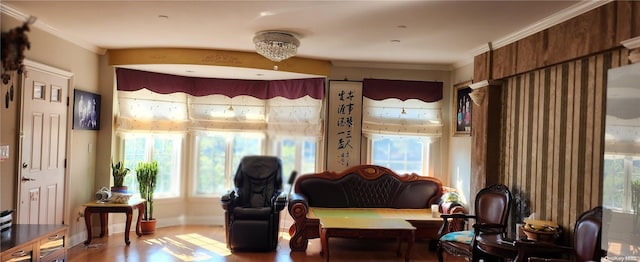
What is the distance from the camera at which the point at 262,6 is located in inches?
129

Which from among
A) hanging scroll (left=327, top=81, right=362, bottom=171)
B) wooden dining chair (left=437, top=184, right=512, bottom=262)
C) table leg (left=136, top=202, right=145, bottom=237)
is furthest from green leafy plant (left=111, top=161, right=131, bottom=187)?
wooden dining chair (left=437, top=184, right=512, bottom=262)

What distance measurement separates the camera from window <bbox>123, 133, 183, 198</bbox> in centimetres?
545

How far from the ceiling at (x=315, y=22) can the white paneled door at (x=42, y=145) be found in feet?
1.71

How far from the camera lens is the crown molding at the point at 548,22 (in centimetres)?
298

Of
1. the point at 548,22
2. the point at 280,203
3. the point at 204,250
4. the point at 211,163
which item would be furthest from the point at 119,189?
the point at 548,22

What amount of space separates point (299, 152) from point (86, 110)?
8.72 ft

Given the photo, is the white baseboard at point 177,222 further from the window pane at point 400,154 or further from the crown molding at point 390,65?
the crown molding at point 390,65

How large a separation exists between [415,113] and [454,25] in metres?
2.12

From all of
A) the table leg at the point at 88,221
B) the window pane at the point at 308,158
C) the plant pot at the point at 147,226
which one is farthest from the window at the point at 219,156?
the table leg at the point at 88,221

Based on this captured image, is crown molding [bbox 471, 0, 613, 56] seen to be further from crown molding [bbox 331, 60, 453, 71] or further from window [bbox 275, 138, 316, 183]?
window [bbox 275, 138, 316, 183]

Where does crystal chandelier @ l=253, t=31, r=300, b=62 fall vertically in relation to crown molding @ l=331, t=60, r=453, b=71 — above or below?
below

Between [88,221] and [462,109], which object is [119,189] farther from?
[462,109]

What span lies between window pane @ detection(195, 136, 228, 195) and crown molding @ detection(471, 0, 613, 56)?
3.69 meters

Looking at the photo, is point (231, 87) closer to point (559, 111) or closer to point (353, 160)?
point (353, 160)
